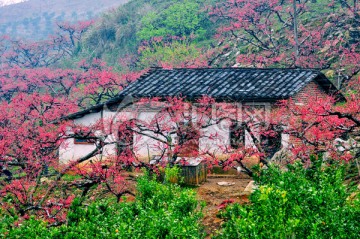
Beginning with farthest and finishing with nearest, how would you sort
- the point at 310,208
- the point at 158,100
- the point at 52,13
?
the point at 52,13 < the point at 158,100 < the point at 310,208

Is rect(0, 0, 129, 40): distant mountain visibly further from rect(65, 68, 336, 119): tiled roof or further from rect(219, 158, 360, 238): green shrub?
rect(219, 158, 360, 238): green shrub

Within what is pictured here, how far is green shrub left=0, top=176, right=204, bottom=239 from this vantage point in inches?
297

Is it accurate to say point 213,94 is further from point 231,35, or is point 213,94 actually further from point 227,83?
point 231,35

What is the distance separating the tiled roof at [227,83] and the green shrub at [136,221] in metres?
10.8

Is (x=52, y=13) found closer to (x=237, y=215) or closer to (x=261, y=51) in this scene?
(x=261, y=51)

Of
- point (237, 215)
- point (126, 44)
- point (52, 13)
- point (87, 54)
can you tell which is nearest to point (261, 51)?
point (126, 44)

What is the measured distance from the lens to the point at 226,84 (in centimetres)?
2188

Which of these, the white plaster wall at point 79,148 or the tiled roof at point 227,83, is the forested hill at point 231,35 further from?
the white plaster wall at point 79,148

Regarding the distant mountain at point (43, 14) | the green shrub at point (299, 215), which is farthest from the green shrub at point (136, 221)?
the distant mountain at point (43, 14)

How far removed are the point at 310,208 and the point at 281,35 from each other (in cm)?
3090

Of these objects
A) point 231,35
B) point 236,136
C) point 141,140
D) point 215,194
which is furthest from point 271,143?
point 231,35

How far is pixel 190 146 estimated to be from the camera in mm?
20875

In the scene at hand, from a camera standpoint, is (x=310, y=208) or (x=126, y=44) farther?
(x=126, y=44)

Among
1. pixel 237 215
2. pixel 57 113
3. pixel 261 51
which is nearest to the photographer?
pixel 237 215
